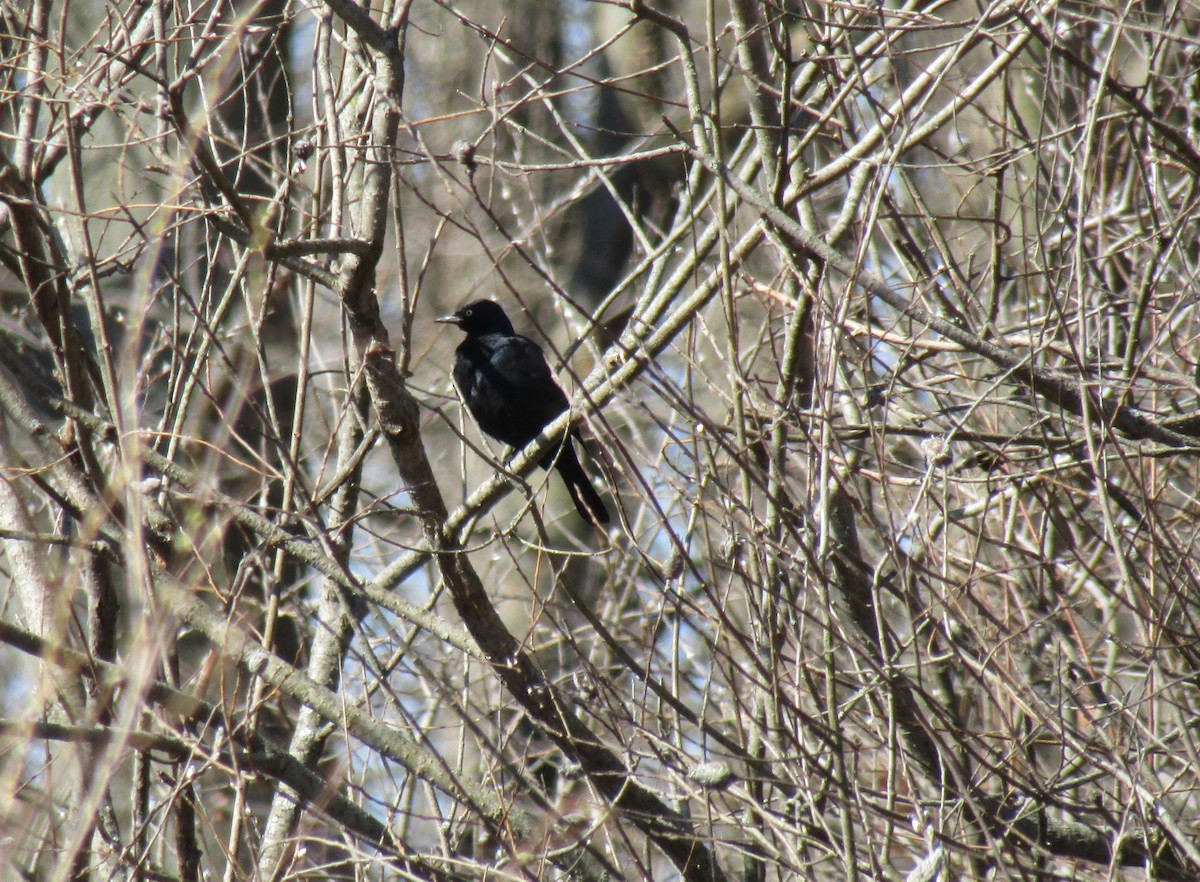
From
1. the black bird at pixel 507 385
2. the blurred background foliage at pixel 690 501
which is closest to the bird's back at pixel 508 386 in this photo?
the black bird at pixel 507 385

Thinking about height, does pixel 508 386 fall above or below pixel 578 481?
above

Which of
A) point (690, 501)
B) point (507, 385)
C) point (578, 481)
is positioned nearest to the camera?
point (690, 501)

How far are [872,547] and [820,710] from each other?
1768mm

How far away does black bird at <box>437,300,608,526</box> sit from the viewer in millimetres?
6359

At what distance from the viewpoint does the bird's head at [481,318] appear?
6.46 meters

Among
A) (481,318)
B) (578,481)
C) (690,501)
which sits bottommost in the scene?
(578,481)

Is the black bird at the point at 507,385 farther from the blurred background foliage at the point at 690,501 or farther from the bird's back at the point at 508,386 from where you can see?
the blurred background foliage at the point at 690,501

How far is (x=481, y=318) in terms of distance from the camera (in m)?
6.54

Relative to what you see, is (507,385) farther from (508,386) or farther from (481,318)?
(481,318)

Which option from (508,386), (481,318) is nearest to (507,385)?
(508,386)

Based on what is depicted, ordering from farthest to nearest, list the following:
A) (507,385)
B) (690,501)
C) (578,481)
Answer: (578,481), (507,385), (690,501)

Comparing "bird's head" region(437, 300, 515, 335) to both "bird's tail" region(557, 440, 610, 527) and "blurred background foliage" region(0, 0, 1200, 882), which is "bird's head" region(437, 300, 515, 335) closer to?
"bird's tail" region(557, 440, 610, 527)

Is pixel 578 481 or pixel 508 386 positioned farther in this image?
pixel 578 481

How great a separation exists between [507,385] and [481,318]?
42 cm
